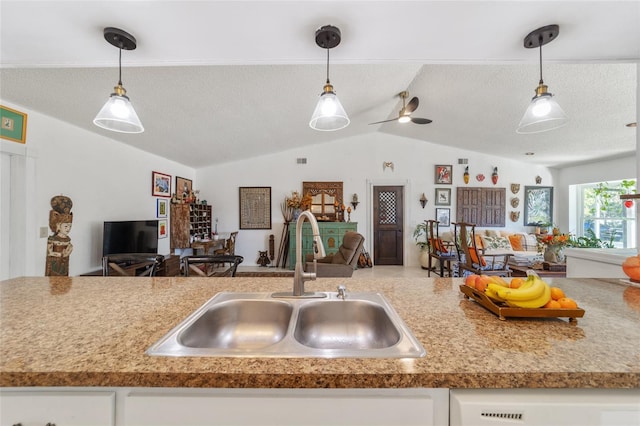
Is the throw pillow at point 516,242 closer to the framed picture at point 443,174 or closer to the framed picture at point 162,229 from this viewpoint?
the framed picture at point 443,174

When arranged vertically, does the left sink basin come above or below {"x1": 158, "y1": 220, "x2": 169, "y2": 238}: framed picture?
below

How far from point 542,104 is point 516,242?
532cm

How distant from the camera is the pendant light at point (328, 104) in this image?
1.21 m

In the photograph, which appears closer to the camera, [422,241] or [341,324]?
[341,324]

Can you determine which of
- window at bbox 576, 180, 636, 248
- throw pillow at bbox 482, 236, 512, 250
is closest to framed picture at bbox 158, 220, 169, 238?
throw pillow at bbox 482, 236, 512, 250

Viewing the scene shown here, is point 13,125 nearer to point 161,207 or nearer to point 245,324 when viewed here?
point 161,207

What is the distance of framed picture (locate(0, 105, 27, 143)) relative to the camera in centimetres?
221

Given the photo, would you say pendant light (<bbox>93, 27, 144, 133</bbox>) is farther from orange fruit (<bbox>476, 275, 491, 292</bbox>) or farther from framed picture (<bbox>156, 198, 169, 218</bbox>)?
framed picture (<bbox>156, 198, 169, 218</bbox>)

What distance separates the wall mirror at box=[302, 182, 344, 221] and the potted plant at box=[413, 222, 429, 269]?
185 cm

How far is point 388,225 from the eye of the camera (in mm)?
5988

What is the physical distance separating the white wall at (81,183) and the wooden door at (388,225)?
14.7 ft

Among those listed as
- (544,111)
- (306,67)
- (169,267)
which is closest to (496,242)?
(544,111)

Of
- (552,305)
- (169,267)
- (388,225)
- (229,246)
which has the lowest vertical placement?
(169,267)

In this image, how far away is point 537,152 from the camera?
5.29m
